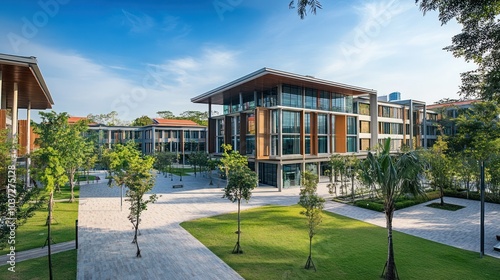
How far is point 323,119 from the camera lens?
38.3 meters

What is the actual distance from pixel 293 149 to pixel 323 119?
718cm

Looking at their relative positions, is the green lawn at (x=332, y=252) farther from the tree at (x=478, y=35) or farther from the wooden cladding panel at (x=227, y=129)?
the wooden cladding panel at (x=227, y=129)

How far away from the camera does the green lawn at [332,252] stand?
38.5 ft

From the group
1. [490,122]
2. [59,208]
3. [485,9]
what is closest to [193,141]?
[59,208]

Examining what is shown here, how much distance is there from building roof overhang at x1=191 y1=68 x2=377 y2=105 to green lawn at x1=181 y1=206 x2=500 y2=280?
17.3 meters

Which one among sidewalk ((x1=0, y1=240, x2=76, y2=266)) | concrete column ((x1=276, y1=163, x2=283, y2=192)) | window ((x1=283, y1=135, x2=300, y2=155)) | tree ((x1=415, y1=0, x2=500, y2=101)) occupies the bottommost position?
sidewalk ((x1=0, y1=240, x2=76, y2=266))

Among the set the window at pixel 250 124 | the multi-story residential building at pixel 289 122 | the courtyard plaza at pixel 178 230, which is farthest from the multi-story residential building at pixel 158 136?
the courtyard plaza at pixel 178 230

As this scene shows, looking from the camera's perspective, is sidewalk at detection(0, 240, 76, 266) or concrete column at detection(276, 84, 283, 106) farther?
concrete column at detection(276, 84, 283, 106)

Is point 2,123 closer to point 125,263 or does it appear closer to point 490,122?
point 125,263

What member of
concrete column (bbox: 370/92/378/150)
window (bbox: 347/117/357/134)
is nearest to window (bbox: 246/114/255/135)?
window (bbox: 347/117/357/134)

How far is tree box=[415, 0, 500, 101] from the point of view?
11.1 metres

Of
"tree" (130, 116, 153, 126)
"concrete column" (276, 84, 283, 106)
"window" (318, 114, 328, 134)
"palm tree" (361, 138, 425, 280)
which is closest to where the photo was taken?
"palm tree" (361, 138, 425, 280)

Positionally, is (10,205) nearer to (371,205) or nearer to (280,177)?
(371,205)

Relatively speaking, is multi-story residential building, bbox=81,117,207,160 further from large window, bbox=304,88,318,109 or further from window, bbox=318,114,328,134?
window, bbox=318,114,328,134
